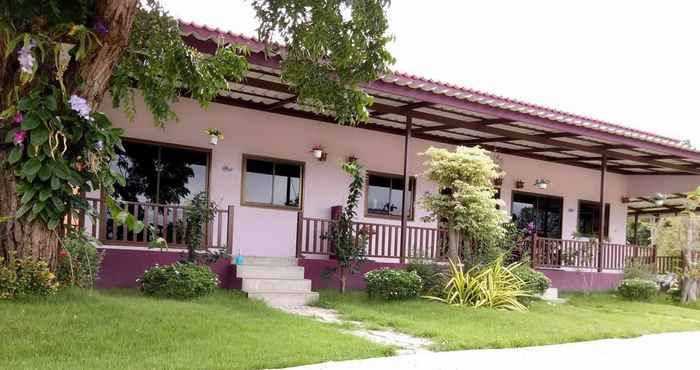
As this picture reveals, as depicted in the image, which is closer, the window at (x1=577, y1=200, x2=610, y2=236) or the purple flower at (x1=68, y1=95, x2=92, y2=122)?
the purple flower at (x1=68, y1=95, x2=92, y2=122)

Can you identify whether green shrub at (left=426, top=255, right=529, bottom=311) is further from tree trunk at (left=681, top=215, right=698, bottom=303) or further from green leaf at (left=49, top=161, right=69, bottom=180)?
green leaf at (left=49, top=161, right=69, bottom=180)

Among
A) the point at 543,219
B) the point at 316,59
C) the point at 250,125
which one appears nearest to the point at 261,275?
the point at 250,125

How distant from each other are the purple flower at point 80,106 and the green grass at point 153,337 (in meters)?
1.92

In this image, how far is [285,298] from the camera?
10164mm

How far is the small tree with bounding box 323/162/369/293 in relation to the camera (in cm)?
1136

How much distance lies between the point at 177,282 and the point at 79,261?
4.09 ft

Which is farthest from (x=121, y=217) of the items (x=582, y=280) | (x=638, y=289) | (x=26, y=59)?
(x=582, y=280)

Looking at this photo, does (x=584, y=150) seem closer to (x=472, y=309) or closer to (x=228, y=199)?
(x=472, y=309)

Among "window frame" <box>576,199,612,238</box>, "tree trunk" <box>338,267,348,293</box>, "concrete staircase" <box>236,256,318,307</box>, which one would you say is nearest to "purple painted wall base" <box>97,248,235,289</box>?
"concrete staircase" <box>236,256,318,307</box>

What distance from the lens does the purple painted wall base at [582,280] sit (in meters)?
14.7

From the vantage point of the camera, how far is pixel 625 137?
13805 mm

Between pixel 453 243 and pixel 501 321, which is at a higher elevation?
pixel 453 243

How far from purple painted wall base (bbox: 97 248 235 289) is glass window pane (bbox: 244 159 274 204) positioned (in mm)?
2487

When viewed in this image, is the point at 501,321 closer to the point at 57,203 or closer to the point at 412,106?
the point at 412,106
